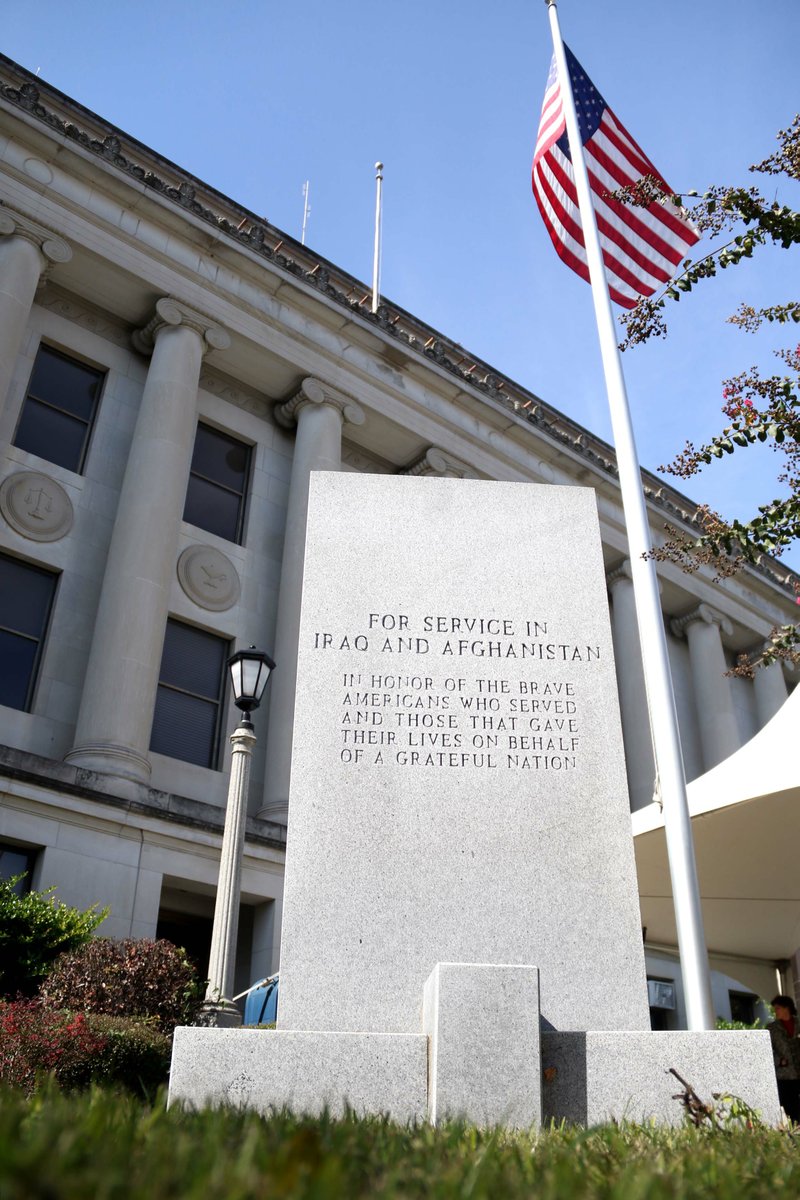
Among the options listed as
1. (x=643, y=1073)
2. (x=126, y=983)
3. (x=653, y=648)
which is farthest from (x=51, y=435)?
(x=643, y=1073)

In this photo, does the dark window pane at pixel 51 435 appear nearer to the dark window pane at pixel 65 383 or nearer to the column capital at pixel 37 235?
the dark window pane at pixel 65 383

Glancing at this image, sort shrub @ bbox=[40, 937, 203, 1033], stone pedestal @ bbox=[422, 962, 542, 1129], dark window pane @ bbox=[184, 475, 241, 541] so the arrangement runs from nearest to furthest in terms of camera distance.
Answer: stone pedestal @ bbox=[422, 962, 542, 1129], shrub @ bbox=[40, 937, 203, 1033], dark window pane @ bbox=[184, 475, 241, 541]

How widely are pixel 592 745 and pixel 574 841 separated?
0.66 m

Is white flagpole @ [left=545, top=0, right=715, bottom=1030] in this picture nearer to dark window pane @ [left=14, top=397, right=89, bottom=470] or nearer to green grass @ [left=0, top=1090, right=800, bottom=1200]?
green grass @ [left=0, top=1090, right=800, bottom=1200]

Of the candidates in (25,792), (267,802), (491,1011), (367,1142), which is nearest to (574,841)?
(491,1011)

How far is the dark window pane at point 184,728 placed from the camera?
2117 centimetres

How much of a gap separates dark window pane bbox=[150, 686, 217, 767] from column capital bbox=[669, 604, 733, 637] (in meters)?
19.5

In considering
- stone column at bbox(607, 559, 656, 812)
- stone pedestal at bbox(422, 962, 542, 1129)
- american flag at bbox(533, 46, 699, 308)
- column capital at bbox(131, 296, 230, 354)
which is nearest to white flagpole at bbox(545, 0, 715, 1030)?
american flag at bbox(533, 46, 699, 308)

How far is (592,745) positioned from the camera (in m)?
6.75

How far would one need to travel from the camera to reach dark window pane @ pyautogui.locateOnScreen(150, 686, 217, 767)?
69.5ft

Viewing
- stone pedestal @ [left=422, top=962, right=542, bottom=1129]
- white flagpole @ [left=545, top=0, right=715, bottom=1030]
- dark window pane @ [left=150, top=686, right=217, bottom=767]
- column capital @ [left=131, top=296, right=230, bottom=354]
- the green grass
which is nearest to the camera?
the green grass

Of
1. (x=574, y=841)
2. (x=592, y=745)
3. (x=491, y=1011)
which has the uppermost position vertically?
(x=592, y=745)

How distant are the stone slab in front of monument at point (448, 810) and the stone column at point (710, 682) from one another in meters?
26.9

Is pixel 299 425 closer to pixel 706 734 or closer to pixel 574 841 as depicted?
pixel 706 734
